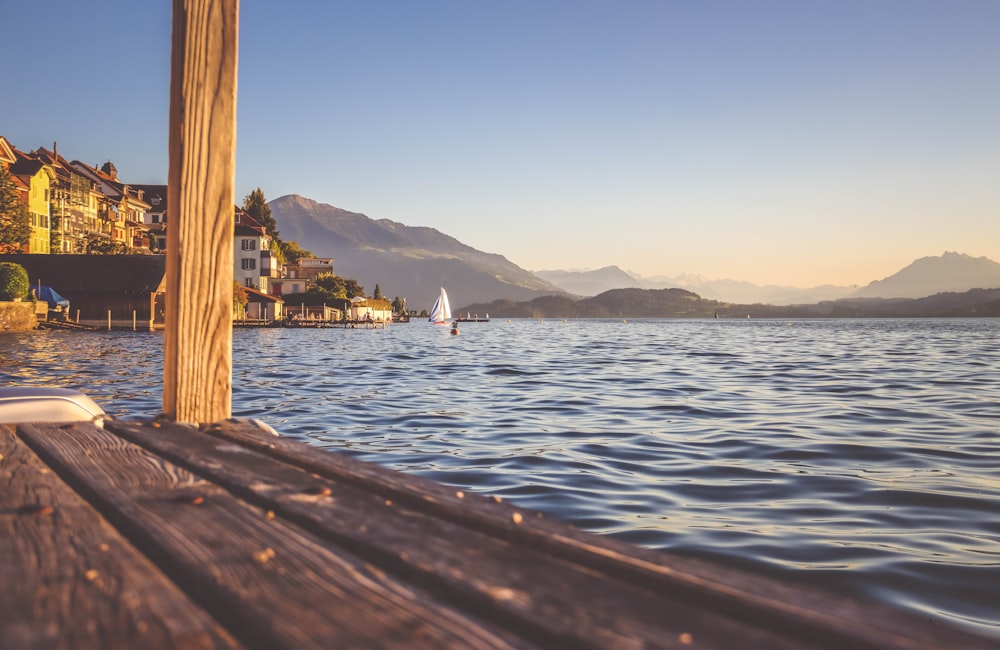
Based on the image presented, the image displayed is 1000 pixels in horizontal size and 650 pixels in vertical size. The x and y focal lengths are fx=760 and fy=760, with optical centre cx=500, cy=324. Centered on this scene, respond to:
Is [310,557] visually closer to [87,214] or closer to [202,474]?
[202,474]

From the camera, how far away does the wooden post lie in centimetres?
356

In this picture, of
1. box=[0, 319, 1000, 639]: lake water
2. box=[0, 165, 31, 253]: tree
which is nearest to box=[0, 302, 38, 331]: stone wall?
box=[0, 165, 31, 253]: tree

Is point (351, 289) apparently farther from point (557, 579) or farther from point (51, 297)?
point (557, 579)

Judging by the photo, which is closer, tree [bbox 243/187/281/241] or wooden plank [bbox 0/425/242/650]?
wooden plank [bbox 0/425/242/650]

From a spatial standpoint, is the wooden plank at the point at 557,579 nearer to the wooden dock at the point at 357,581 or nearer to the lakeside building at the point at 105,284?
the wooden dock at the point at 357,581

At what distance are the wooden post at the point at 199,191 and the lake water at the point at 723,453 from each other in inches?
149

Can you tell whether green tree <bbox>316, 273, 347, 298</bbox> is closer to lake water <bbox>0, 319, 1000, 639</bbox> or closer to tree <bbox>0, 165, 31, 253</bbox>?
tree <bbox>0, 165, 31, 253</bbox>

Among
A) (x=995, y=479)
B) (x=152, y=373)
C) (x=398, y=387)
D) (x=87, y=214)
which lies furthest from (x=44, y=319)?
(x=995, y=479)

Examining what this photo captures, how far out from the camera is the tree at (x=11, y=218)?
5856 centimetres

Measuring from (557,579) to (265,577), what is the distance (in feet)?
1.98

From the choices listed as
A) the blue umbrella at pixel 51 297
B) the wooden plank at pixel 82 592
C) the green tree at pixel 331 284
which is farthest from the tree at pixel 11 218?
the wooden plank at pixel 82 592

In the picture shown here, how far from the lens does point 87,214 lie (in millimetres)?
80875

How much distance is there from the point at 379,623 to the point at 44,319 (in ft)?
210

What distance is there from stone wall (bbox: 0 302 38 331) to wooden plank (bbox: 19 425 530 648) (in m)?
54.8
